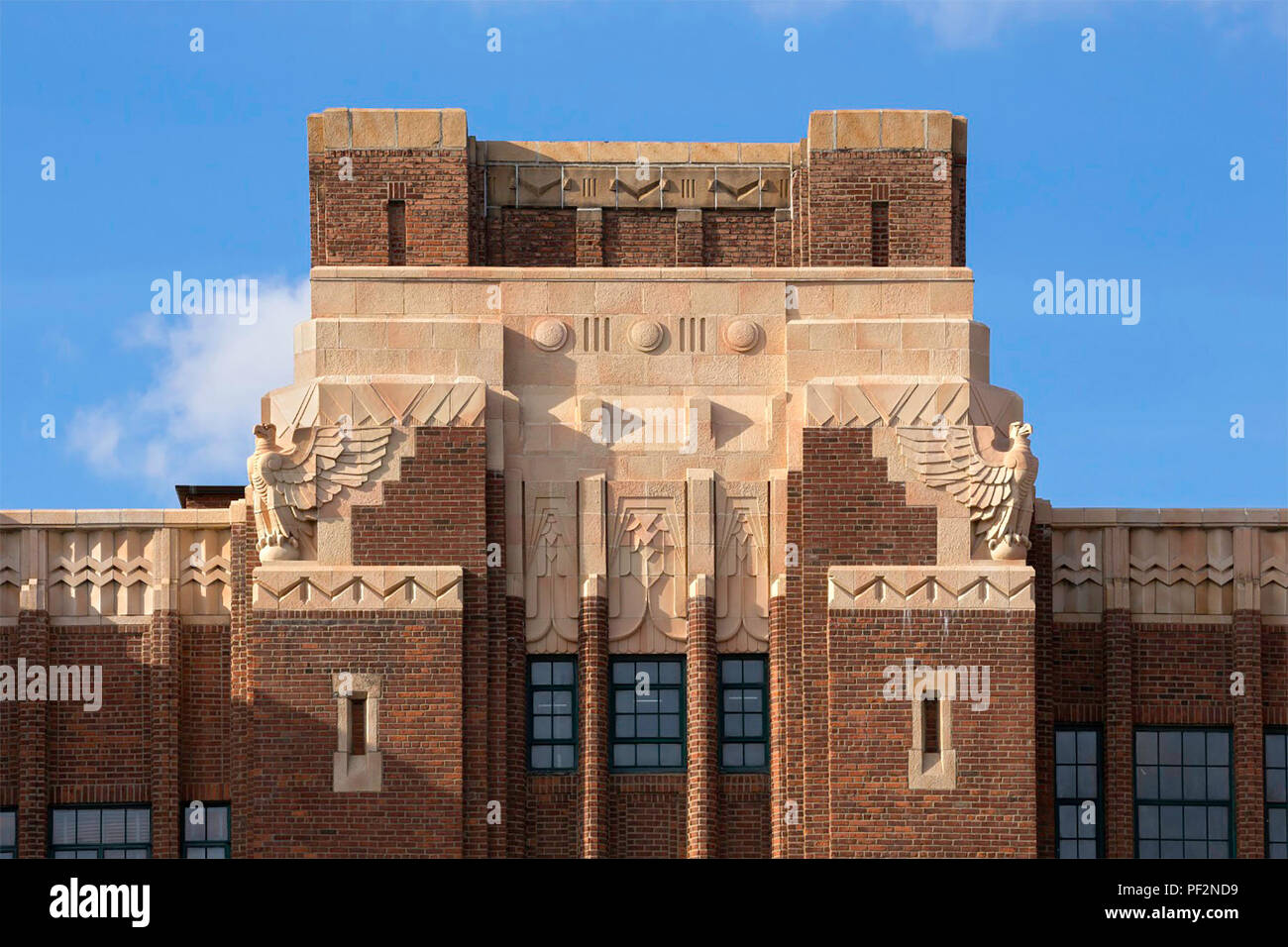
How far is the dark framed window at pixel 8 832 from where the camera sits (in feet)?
155

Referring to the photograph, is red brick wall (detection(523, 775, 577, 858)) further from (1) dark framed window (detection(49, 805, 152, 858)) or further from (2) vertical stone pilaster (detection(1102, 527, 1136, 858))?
(2) vertical stone pilaster (detection(1102, 527, 1136, 858))

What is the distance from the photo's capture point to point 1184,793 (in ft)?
158

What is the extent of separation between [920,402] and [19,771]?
47.8ft

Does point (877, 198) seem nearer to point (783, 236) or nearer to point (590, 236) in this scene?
point (783, 236)

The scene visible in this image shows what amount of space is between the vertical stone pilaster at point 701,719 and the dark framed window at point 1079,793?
5478 mm

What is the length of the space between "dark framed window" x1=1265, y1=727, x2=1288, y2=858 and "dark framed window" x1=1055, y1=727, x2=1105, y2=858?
8.52 feet

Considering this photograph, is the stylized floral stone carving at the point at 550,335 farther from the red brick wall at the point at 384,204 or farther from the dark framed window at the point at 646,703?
the dark framed window at the point at 646,703

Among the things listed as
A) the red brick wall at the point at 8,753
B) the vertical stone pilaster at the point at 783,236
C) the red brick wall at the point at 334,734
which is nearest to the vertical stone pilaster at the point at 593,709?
the red brick wall at the point at 334,734

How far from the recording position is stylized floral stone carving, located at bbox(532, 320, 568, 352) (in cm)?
4697

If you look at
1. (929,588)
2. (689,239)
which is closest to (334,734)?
(929,588)

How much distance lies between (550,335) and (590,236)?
2868 millimetres
